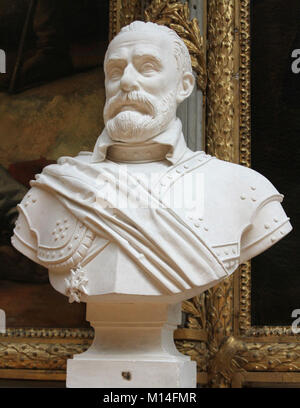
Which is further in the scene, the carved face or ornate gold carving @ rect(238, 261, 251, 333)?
ornate gold carving @ rect(238, 261, 251, 333)

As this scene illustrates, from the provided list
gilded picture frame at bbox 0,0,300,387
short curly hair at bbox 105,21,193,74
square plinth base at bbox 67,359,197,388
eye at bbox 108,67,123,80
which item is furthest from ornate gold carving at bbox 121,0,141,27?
square plinth base at bbox 67,359,197,388

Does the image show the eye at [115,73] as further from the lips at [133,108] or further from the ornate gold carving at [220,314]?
the ornate gold carving at [220,314]

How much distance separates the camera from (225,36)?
6.04 meters

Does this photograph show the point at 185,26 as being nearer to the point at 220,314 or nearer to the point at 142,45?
the point at 142,45

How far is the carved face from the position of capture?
4.32 m

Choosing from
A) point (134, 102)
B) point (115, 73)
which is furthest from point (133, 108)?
point (115, 73)

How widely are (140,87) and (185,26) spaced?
1769 mm

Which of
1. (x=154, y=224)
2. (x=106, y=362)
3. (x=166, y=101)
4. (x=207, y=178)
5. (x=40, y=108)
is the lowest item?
(x=106, y=362)

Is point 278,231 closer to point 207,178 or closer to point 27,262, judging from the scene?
point 207,178

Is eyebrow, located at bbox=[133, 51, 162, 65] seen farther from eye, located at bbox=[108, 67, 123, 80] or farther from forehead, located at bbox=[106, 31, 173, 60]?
eye, located at bbox=[108, 67, 123, 80]

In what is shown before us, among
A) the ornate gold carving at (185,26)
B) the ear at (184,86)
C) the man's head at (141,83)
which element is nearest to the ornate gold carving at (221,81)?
the ornate gold carving at (185,26)

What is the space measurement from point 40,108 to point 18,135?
0.30 m

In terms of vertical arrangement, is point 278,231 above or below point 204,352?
above

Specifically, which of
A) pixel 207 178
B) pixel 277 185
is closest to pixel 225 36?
pixel 277 185
